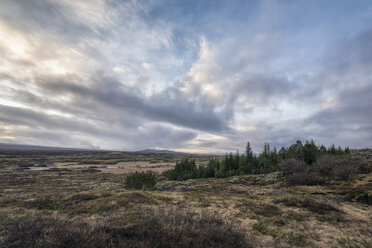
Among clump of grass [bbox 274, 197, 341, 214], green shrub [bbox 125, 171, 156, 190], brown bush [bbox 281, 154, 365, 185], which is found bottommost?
green shrub [bbox 125, 171, 156, 190]

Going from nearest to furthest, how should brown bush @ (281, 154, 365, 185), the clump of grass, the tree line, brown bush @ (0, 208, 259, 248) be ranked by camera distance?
brown bush @ (0, 208, 259, 248) < the clump of grass < brown bush @ (281, 154, 365, 185) < the tree line

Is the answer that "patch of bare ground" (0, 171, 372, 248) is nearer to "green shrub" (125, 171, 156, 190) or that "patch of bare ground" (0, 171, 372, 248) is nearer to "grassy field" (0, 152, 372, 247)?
"grassy field" (0, 152, 372, 247)

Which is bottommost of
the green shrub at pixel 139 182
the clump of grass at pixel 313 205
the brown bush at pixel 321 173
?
the green shrub at pixel 139 182

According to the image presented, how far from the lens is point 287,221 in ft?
35.2

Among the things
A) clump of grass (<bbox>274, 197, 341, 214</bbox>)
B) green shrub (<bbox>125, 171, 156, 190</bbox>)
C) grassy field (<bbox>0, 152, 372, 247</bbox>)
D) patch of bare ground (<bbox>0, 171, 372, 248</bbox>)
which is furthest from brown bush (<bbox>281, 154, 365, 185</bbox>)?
green shrub (<bbox>125, 171, 156, 190</bbox>)

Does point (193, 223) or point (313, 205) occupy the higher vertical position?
point (193, 223)

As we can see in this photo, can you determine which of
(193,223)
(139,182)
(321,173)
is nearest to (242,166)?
(321,173)

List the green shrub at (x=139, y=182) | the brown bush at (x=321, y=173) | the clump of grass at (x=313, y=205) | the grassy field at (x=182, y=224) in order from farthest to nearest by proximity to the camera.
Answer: the brown bush at (x=321, y=173), the green shrub at (x=139, y=182), the clump of grass at (x=313, y=205), the grassy field at (x=182, y=224)

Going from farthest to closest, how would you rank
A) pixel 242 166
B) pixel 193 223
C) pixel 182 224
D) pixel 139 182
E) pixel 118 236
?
pixel 242 166 → pixel 139 182 → pixel 193 223 → pixel 182 224 → pixel 118 236

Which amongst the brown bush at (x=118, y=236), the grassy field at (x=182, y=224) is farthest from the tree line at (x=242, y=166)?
the brown bush at (x=118, y=236)

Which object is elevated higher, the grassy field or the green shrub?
the grassy field

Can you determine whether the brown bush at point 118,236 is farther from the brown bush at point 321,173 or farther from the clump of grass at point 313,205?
the brown bush at point 321,173

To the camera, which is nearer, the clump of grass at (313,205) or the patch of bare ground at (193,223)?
the patch of bare ground at (193,223)

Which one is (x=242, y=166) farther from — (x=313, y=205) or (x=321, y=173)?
(x=313, y=205)
